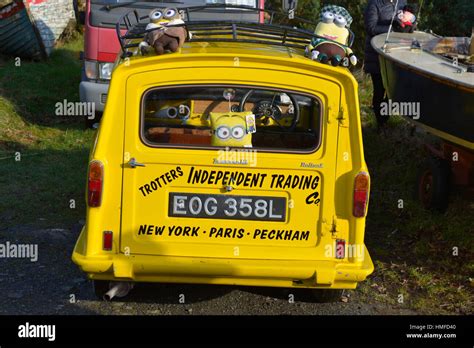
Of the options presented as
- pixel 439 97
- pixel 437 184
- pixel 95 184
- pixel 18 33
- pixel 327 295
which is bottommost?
pixel 18 33

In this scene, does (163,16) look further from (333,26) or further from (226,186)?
(333,26)

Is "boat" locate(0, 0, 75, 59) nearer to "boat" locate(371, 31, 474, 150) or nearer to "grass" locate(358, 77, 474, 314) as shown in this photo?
"grass" locate(358, 77, 474, 314)

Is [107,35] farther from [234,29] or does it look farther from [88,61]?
[234,29]

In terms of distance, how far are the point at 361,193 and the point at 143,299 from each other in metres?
1.90

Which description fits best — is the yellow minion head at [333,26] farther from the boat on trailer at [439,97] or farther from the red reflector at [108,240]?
the red reflector at [108,240]

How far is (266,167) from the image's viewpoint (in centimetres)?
530

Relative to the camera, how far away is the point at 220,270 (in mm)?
5273

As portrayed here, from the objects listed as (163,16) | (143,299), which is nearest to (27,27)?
(163,16)

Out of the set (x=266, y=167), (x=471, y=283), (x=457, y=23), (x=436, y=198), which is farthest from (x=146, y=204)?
(x=457, y=23)

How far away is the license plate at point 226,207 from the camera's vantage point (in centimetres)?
531

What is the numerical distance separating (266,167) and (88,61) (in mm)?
5953

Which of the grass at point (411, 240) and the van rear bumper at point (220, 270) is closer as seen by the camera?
the van rear bumper at point (220, 270)

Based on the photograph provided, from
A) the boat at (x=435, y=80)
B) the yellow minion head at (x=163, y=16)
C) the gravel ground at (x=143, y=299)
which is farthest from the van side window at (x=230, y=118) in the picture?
the boat at (x=435, y=80)

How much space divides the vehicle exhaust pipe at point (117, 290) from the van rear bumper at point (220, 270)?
30cm
